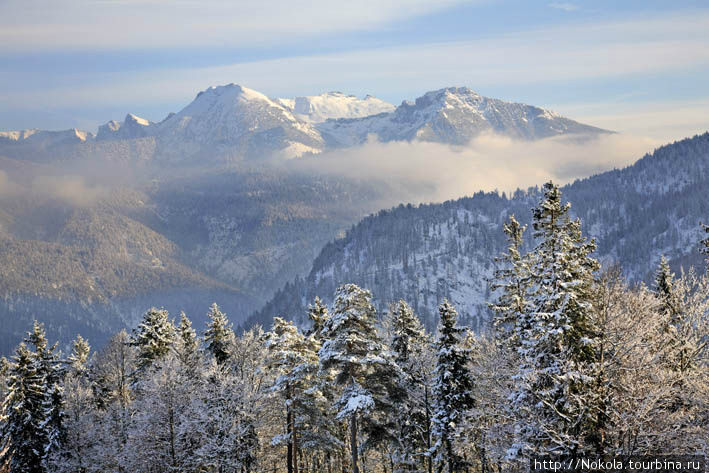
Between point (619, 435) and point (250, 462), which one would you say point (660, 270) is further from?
point (250, 462)

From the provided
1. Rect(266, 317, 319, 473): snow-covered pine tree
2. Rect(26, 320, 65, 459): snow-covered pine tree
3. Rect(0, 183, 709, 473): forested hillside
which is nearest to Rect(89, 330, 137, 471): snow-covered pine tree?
Rect(0, 183, 709, 473): forested hillside

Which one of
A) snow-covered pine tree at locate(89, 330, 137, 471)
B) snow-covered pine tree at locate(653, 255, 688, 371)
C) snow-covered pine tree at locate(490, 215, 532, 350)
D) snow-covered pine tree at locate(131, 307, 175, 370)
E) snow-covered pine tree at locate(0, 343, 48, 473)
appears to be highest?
snow-covered pine tree at locate(490, 215, 532, 350)

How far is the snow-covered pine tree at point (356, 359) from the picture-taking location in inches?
1205

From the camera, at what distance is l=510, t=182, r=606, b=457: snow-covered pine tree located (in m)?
22.2

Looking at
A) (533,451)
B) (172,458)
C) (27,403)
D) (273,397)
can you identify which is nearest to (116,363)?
(27,403)

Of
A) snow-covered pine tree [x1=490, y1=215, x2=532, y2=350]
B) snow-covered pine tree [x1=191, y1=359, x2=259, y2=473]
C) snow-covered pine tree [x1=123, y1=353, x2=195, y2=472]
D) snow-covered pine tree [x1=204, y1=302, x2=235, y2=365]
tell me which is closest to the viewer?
snow-covered pine tree [x1=490, y1=215, x2=532, y2=350]

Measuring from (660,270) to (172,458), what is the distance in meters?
38.6

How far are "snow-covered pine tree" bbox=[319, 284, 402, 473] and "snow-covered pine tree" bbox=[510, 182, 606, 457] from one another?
8957 millimetres

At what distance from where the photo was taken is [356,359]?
1203 inches

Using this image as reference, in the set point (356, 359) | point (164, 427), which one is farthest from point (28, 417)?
point (356, 359)

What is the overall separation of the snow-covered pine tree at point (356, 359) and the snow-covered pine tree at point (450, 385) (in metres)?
2.54

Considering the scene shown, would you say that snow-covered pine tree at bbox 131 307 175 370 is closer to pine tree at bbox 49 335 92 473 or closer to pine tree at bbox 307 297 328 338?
pine tree at bbox 49 335 92 473

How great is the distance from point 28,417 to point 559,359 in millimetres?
37721

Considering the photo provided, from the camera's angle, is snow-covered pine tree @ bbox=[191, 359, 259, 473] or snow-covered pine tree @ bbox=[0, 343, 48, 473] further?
snow-covered pine tree @ bbox=[0, 343, 48, 473]
